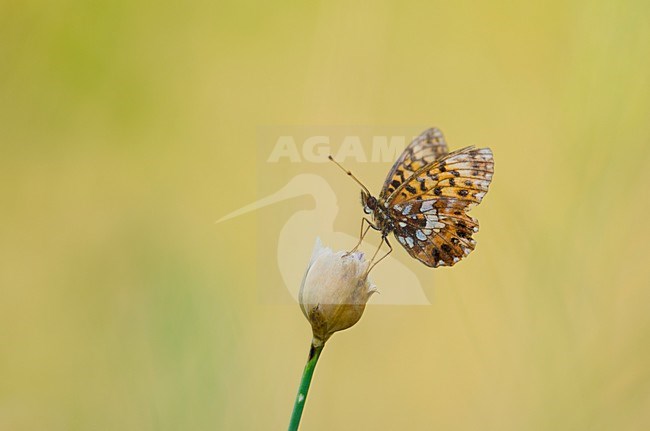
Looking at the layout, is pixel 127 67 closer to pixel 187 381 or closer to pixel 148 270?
pixel 148 270

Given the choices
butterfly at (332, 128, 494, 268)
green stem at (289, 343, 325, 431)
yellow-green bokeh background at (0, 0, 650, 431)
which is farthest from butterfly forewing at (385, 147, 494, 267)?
yellow-green bokeh background at (0, 0, 650, 431)

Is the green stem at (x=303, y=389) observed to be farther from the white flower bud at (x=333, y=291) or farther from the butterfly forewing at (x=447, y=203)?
the butterfly forewing at (x=447, y=203)

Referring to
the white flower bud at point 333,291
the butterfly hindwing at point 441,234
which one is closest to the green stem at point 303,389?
the white flower bud at point 333,291

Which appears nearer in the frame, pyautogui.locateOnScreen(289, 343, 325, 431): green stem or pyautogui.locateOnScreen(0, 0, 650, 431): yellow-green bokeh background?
pyautogui.locateOnScreen(289, 343, 325, 431): green stem

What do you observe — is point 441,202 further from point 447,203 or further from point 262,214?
point 262,214

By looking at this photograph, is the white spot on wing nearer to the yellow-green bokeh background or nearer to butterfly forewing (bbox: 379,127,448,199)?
butterfly forewing (bbox: 379,127,448,199)

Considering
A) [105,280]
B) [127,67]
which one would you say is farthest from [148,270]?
[127,67]
